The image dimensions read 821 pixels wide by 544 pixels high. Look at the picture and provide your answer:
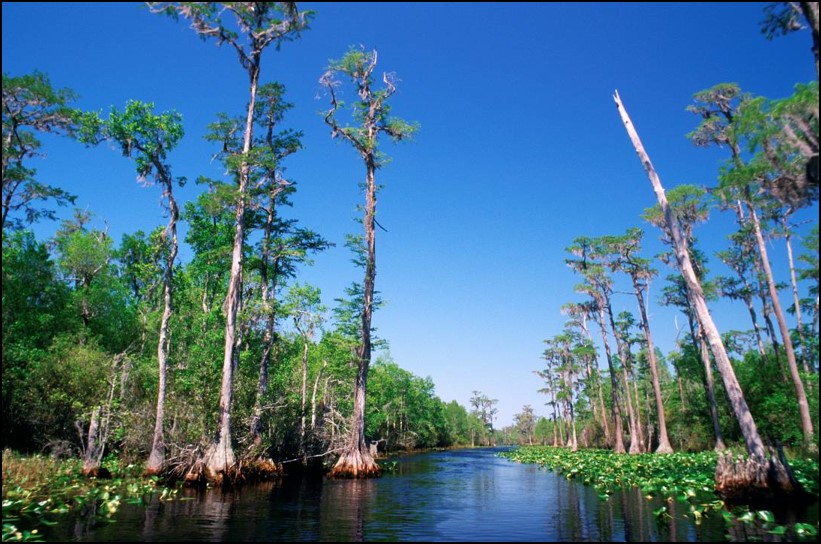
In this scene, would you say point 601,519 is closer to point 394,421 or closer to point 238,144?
point 238,144

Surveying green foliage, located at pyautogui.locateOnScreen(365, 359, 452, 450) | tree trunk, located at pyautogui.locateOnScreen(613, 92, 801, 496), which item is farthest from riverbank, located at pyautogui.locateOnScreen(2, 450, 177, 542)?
green foliage, located at pyautogui.locateOnScreen(365, 359, 452, 450)

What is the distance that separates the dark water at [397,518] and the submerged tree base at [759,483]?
1550 mm

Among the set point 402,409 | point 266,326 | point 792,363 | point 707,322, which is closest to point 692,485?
point 707,322

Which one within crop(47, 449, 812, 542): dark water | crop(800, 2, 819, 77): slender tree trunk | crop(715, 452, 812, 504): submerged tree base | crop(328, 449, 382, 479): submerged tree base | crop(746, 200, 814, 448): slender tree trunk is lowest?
crop(328, 449, 382, 479): submerged tree base

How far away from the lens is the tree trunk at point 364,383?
20.5m

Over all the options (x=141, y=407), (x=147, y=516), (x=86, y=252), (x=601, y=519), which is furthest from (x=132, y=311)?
(x=601, y=519)

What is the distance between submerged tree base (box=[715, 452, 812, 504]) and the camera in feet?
34.5

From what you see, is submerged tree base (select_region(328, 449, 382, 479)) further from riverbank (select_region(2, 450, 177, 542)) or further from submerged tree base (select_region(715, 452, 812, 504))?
submerged tree base (select_region(715, 452, 812, 504))

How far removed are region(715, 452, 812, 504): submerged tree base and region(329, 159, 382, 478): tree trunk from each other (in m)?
14.3

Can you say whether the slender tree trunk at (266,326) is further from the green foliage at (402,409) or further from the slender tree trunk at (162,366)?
the green foliage at (402,409)

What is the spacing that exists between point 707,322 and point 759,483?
4.62 m

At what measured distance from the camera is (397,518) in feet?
33.6

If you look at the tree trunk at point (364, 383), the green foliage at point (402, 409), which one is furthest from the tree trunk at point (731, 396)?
the green foliage at point (402, 409)

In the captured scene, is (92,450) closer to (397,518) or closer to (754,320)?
(397,518)
